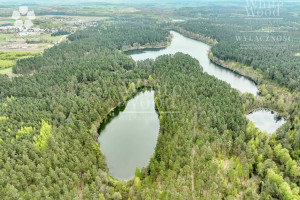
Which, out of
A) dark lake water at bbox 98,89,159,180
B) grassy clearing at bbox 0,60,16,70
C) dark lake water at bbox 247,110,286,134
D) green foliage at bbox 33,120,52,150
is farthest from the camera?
grassy clearing at bbox 0,60,16,70

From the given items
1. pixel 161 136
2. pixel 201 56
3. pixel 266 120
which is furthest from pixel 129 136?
pixel 201 56

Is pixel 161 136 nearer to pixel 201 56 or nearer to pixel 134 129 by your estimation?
pixel 134 129

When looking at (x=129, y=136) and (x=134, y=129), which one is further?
(x=134, y=129)

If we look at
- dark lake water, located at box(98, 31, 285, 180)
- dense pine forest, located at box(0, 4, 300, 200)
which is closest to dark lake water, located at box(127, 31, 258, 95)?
dark lake water, located at box(98, 31, 285, 180)

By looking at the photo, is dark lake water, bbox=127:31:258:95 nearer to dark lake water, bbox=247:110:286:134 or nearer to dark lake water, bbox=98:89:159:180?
dark lake water, bbox=247:110:286:134

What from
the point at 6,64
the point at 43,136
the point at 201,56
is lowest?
the point at 43,136
